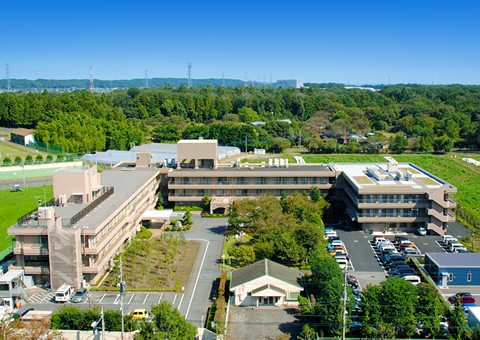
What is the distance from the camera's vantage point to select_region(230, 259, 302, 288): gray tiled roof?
827 inches

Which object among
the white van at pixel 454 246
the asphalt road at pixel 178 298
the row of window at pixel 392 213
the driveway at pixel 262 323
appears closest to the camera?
the driveway at pixel 262 323

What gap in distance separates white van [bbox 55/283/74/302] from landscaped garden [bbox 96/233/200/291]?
1535 mm

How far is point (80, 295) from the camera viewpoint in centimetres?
2109

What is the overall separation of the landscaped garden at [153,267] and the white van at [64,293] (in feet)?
5.04

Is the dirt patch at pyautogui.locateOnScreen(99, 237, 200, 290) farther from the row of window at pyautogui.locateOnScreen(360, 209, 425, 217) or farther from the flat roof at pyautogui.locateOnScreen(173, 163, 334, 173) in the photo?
the row of window at pyautogui.locateOnScreen(360, 209, 425, 217)

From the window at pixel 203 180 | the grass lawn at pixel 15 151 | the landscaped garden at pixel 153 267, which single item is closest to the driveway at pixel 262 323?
the landscaped garden at pixel 153 267

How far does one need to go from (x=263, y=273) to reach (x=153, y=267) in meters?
7.37

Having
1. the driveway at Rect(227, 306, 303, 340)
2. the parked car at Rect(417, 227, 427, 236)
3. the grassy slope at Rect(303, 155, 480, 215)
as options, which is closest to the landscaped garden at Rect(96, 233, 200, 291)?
the driveway at Rect(227, 306, 303, 340)

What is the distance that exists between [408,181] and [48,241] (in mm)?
25588

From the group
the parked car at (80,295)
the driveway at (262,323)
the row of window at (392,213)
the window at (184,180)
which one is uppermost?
the window at (184,180)

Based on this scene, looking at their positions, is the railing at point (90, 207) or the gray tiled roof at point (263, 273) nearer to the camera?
the gray tiled roof at point (263, 273)

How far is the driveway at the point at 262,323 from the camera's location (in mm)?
18250

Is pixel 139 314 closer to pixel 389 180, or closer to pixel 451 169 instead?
pixel 389 180

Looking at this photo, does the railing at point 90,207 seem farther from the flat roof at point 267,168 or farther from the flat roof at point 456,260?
the flat roof at point 456,260
